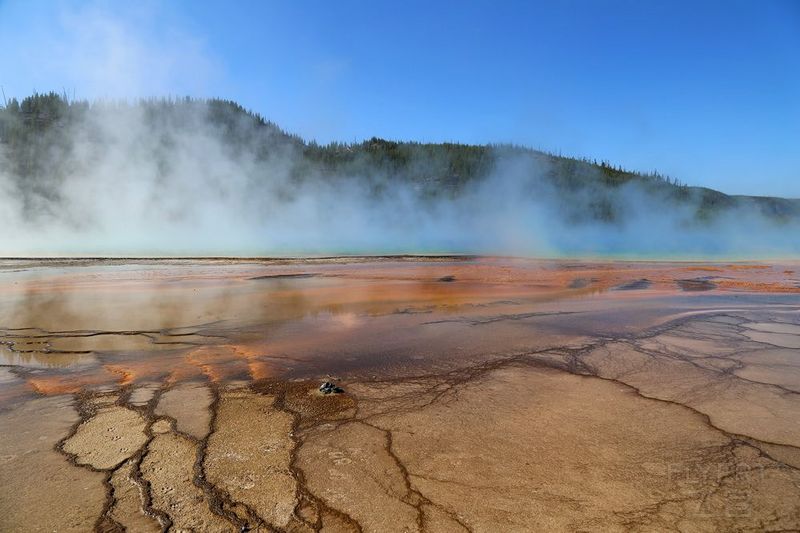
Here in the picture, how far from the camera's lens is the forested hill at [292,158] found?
3253 centimetres

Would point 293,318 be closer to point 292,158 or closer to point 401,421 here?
point 401,421

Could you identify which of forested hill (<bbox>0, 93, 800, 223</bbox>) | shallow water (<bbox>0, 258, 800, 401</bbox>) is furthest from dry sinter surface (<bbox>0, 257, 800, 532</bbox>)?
forested hill (<bbox>0, 93, 800, 223</bbox>)

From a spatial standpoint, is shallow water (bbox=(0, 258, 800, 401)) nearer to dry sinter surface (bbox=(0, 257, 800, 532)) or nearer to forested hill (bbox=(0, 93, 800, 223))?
dry sinter surface (bbox=(0, 257, 800, 532))

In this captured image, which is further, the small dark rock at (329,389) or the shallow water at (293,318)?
the shallow water at (293,318)

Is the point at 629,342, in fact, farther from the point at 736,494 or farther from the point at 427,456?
the point at 427,456

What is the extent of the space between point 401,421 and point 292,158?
43484mm

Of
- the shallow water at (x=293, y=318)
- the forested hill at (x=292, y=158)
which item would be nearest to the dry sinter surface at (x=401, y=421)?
the shallow water at (x=293, y=318)

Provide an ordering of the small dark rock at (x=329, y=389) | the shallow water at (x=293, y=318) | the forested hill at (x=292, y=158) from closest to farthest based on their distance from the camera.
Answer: the small dark rock at (x=329, y=389) < the shallow water at (x=293, y=318) < the forested hill at (x=292, y=158)

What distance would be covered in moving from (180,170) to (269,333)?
31.5m

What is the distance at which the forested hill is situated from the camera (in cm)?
3253

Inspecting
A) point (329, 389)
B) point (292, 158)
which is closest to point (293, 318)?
point (329, 389)

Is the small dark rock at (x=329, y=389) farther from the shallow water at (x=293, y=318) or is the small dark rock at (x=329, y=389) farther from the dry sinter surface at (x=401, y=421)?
the shallow water at (x=293, y=318)

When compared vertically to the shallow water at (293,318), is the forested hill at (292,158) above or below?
above

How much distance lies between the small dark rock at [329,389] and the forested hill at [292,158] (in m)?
33.9
